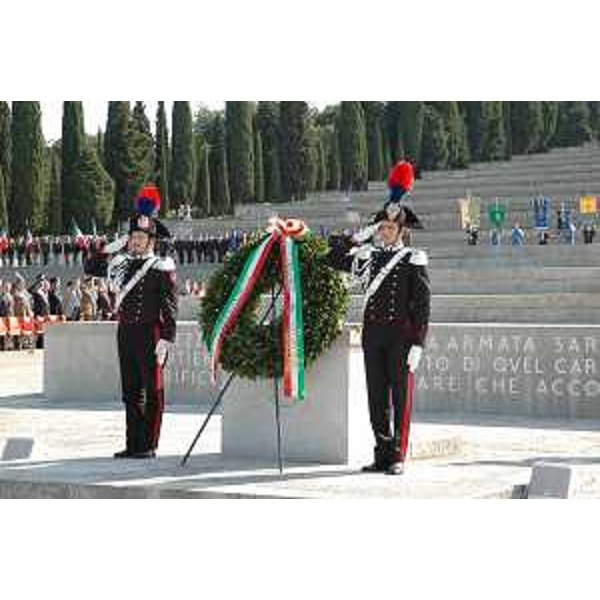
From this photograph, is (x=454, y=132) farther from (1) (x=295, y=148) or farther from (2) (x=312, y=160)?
(1) (x=295, y=148)

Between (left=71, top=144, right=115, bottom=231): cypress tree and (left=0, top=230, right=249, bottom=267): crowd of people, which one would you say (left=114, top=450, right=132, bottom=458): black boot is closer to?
(left=0, top=230, right=249, bottom=267): crowd of people

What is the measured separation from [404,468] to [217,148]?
56946 mm

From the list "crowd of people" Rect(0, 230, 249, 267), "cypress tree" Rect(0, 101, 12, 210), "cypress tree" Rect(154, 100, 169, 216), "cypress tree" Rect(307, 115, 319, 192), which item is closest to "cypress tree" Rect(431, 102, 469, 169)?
"cypress tree" Rect(307, 115, 319, 192)

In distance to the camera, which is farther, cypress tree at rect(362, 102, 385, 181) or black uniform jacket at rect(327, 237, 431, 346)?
cypress tree at rect(362, 102, 385, 181)

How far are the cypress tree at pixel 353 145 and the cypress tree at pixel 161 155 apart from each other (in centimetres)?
748

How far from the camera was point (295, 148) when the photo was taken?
192ft

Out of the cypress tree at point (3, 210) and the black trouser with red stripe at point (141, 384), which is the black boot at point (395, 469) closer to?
the black trouser with red stripe at point (141, 384)

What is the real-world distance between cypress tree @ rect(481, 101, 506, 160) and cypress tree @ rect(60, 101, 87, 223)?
1698cm

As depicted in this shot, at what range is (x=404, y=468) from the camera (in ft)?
30.1

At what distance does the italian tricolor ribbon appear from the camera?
9.08 meters

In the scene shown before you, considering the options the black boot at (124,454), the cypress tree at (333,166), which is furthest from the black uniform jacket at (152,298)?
the cypress tree at (333,166)

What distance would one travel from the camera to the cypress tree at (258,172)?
61000mm

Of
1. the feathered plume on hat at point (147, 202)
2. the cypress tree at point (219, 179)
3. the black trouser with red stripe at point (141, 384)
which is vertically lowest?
the black trouser with red stripe at point (141, 384)

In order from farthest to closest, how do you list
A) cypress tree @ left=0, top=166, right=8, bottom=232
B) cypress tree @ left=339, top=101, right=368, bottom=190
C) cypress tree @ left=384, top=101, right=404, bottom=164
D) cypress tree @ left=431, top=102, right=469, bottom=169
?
cypress tree @ left=384, top=101, right=404, bottom=164 < cypress tree @ left=339, top=101, right=368, bottom=190 < cypress tree @ left=431, top=102, right=469, bottom=169 < cypress tree @ left=0, top=166, right=8, bottom=232
